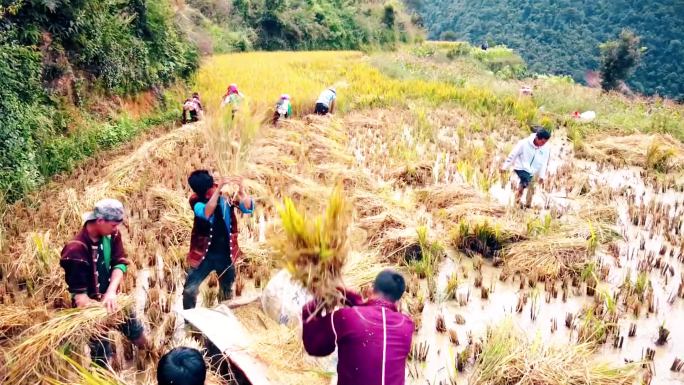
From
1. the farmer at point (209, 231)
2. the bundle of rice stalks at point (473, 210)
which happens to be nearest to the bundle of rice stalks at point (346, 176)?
the bundle of rice stalks at point (473, 210)

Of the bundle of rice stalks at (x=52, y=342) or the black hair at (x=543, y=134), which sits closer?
the bundle of rice stalks at (x=52, y=342)

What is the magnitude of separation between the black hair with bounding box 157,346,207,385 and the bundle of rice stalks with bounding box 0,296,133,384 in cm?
94

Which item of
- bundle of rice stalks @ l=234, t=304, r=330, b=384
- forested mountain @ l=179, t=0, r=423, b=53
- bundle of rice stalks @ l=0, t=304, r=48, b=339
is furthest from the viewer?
forested mountain @ l=179, t=0, r=423, b=53

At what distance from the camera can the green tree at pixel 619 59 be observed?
15768 mm

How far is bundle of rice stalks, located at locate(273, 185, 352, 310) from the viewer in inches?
73.1

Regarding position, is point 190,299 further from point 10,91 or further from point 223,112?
point 10,91

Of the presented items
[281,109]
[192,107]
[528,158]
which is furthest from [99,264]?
[281,109]

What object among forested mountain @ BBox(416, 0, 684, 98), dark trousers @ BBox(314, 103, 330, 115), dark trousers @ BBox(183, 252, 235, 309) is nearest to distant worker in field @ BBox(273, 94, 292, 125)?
dark trousers @ BBox(314, 103, 330, 115)

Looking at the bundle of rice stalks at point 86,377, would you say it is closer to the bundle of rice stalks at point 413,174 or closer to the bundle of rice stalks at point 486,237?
the bundle of rice stalks at point 486,237

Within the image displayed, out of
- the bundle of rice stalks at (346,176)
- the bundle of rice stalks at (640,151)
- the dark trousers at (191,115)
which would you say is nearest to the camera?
the bundle of rice stalks at (346,176)

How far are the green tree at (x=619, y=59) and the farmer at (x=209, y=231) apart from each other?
56.1 ft

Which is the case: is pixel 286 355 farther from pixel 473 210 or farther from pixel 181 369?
pixel 473 210

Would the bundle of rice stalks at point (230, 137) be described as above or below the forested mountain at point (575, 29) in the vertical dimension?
below

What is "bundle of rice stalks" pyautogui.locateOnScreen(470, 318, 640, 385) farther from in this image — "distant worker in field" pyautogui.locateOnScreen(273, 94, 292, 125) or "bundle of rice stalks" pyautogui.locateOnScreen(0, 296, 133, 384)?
"distant worker in field" pyautogui.locateOnScreen(273, 94, 292, 125)
